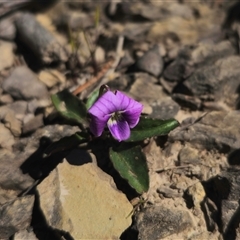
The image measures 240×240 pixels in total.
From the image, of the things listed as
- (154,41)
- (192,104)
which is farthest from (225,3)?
(192,104)

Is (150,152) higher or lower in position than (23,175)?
lower

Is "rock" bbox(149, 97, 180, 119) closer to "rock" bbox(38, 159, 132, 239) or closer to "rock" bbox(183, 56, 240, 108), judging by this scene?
"rock" bbox(183, 56, 240, 108)

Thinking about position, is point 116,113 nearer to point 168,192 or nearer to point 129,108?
point 129,108

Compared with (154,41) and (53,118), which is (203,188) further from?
(154,41)

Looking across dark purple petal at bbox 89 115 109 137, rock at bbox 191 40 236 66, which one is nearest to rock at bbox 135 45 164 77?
rock at bbox 191 40 236 66

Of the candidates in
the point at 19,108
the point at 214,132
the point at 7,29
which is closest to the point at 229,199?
the point at 214,132

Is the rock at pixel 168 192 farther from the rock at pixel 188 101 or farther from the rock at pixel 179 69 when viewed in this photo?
the rock at pixel 179 69

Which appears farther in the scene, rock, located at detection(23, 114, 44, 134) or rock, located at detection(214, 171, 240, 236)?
rock, located at detection(23, 114, 44, 134)
